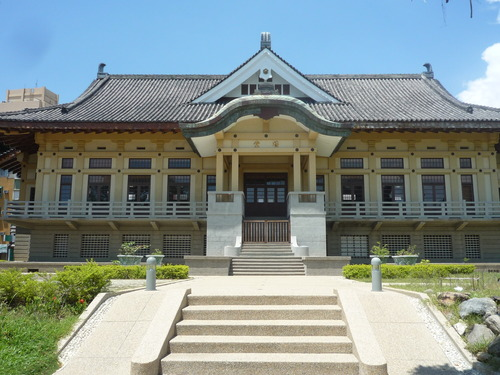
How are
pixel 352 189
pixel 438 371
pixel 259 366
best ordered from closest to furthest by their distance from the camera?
pixel 438 371 → pixel 259 366 → pixel 352 189

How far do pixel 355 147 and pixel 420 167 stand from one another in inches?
157

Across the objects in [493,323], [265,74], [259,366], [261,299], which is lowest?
[259,366]

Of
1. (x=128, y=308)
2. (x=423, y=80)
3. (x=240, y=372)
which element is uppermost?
(x=423, y=80)

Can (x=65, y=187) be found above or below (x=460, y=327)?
above

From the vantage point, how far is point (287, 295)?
8.86 metres

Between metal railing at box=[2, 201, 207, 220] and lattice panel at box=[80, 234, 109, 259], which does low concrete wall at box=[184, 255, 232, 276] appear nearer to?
metal railing at box=[2, 201, 207, 220]

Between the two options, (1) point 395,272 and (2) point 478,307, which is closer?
(2) point 478,307

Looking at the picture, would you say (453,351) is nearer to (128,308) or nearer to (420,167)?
(128,308)

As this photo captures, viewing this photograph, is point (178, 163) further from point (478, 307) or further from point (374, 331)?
point (478, 307)

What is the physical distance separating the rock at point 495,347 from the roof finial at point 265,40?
73.5 feet

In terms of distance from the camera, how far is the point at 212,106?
26.7 m

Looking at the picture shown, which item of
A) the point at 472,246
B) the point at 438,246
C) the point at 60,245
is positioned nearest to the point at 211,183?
the point at 60,245

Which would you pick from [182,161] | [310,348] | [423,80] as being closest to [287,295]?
[310,348]

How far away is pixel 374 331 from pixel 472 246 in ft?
65.1
